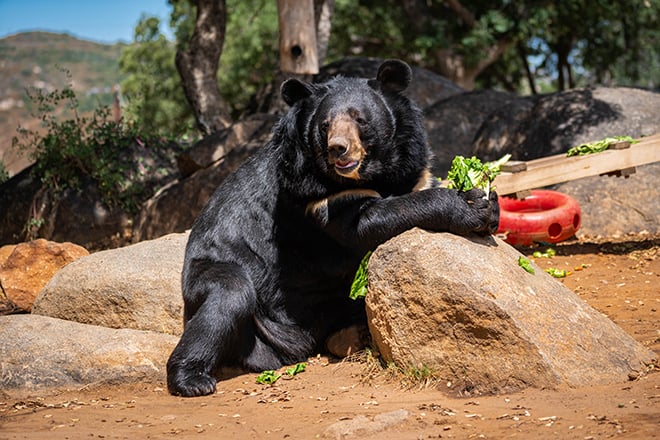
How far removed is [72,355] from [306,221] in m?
1.76

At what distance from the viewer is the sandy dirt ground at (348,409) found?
3.48 meters

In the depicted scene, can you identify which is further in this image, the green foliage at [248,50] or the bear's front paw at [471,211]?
the green foliage at [248,50]

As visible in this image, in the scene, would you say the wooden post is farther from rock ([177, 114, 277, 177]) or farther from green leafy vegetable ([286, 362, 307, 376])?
green leafy vegetable ([286, 362, 307, 376])

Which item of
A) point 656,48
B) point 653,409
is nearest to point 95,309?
point 653,409

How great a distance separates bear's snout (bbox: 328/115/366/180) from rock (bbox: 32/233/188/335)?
186 centimetres

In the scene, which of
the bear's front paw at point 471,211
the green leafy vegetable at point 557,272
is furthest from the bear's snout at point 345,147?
the green leafy vegetable at point 557,272

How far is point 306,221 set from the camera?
16.5 feet

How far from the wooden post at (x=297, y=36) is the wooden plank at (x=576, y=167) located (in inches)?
130

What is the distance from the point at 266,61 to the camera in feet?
67.6

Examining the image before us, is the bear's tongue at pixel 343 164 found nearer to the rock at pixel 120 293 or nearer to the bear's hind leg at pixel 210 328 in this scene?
the bear's hind leg at pixel 210 328

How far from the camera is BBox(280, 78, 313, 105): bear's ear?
16.0 ft

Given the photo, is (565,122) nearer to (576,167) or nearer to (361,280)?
(576,167)

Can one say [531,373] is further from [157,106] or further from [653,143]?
[157,106]

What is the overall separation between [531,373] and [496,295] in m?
0.44
